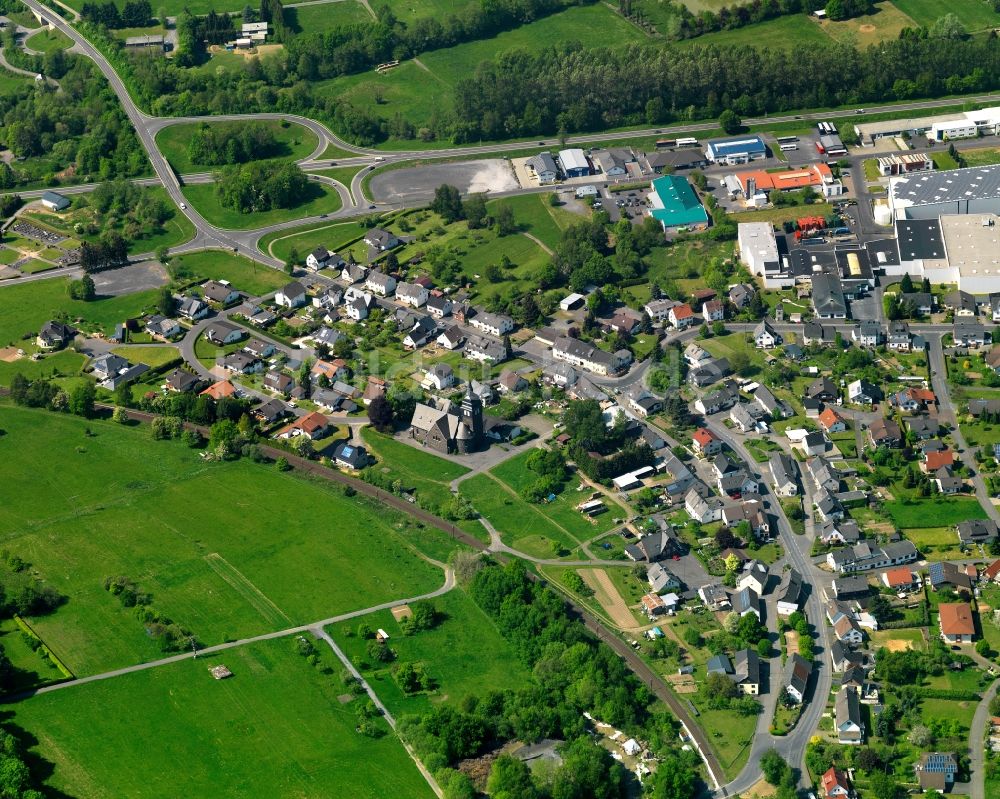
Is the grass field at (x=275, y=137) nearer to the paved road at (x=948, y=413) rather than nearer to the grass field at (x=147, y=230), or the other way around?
the grass field at (x=147, y=230)

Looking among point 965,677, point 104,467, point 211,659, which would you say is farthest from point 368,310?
point 965,677

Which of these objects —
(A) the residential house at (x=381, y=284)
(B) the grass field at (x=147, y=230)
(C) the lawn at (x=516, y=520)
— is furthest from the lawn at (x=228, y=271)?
(C) the lawn at (x=516, y=520)

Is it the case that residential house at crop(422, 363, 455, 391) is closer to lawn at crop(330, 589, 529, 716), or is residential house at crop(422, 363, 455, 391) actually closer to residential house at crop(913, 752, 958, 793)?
lawn at crop(330, 589, 529, 716)

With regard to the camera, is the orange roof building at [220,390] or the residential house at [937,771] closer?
the residential house at [937,771]

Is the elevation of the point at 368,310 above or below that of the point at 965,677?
above

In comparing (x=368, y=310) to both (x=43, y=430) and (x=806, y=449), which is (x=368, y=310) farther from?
(x=806, y=449)

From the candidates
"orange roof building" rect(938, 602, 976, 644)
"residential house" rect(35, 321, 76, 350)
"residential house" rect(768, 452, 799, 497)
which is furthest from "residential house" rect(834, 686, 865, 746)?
"residential house" rect(35, 321, 76, 350)
